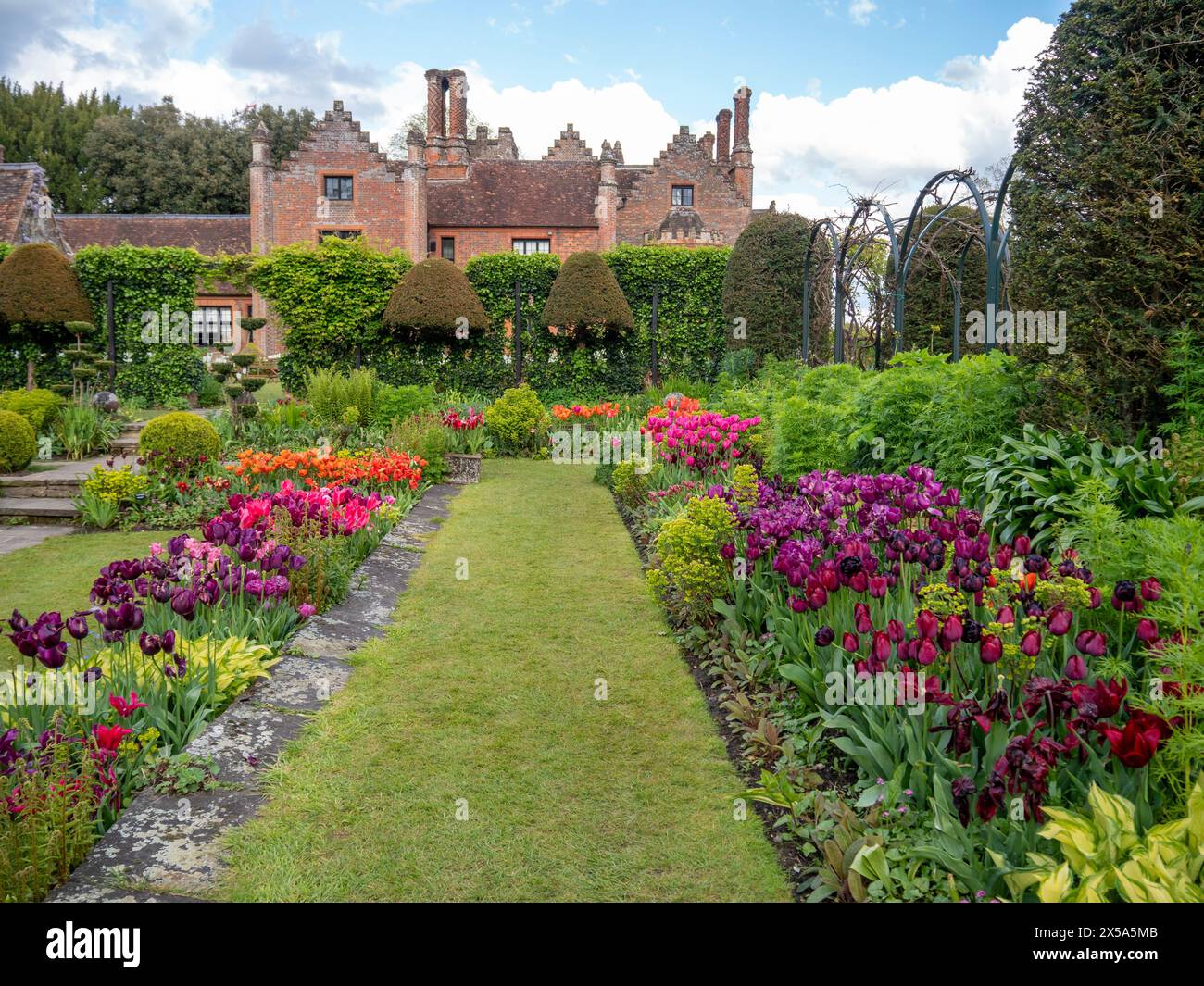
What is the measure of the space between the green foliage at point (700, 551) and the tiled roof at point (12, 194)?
104ft

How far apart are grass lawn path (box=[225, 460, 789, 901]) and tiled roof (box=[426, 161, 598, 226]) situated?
1194 inches

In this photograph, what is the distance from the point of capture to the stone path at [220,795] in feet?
9.73

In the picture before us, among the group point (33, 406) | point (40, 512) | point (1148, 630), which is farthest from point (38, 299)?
point (1148, 630)

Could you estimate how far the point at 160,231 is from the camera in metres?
36.9

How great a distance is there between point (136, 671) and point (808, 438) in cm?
500

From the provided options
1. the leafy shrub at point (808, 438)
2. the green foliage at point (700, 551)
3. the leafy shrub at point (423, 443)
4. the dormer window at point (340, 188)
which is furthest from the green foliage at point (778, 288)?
the dormer window at point (340, 188)

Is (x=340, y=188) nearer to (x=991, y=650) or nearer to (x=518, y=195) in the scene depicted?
→ (x=518, y=195)

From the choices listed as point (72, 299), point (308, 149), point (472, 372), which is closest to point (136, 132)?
point (308, 149)

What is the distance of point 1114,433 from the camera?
4820mm

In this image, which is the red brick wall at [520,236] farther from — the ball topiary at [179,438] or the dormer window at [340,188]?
the ball topiary at [179,438]

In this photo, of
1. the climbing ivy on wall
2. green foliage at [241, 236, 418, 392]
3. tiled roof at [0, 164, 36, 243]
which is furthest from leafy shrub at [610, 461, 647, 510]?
tiled roof at [0, 164, 36, 243]

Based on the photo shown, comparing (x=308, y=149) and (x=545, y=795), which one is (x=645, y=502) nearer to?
(x=545, y=795)
